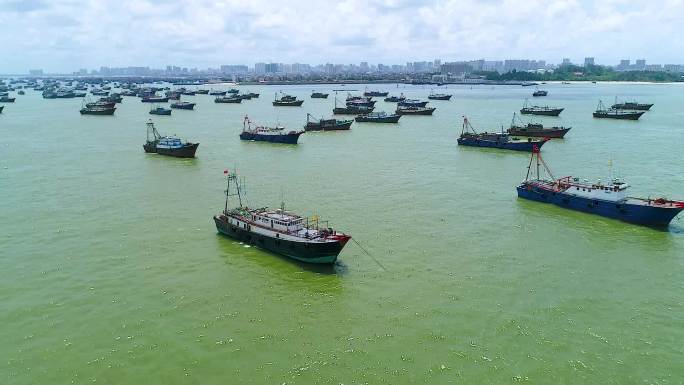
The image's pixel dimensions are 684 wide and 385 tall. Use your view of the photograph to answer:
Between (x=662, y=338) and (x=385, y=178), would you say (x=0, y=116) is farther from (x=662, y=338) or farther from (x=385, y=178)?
(x=662, y=338)

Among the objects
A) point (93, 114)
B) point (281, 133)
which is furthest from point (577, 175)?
point (93, 114)

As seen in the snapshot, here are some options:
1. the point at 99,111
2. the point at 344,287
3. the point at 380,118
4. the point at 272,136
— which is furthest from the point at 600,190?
the point at 99,111

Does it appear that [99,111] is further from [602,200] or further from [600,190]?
[602,200]

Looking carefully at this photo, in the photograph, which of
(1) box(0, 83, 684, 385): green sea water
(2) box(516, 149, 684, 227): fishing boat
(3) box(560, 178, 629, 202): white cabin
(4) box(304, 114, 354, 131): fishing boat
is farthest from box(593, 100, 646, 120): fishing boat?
(3) box(560, 178, 629, 202): white cabin

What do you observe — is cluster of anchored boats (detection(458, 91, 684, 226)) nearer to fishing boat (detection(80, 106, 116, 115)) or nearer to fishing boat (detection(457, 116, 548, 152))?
fishing boat (detection(457, 116, 548, 152))

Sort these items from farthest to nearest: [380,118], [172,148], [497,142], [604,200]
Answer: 1. [380,118]
2. [497,142]
3. [172,148]
4. [604,200]

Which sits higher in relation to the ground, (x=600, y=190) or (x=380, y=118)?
(x=380, y=118)

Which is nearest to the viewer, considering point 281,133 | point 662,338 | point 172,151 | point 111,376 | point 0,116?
point 111,376
